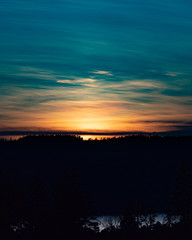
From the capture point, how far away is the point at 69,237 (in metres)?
35.4

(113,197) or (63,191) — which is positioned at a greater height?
(63,191)

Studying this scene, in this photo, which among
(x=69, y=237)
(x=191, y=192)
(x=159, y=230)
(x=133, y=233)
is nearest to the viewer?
(x=69, y=237)

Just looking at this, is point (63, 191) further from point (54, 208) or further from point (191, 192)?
point (191, 192)

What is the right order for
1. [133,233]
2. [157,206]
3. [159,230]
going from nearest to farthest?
1. [133,233]
2. [159,230]
3. [157,206]

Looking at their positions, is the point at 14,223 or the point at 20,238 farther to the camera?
the point at 14,223

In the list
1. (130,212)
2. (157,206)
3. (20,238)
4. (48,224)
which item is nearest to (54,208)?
(48,224)

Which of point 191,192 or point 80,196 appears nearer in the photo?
point 80,196

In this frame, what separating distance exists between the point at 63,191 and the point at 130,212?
26.5ft

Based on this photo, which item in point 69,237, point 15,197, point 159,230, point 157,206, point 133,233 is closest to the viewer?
point 69,237

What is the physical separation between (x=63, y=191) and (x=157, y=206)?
156 meters

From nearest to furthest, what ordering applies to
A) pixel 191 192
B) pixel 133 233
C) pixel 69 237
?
pixel 69 237
pixel 133 233
pixel 191 192

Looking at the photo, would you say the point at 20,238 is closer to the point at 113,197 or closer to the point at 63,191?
the point at 63,191

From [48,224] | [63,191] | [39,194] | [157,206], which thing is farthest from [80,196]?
[157,206]

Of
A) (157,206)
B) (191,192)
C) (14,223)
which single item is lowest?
(157,206)
